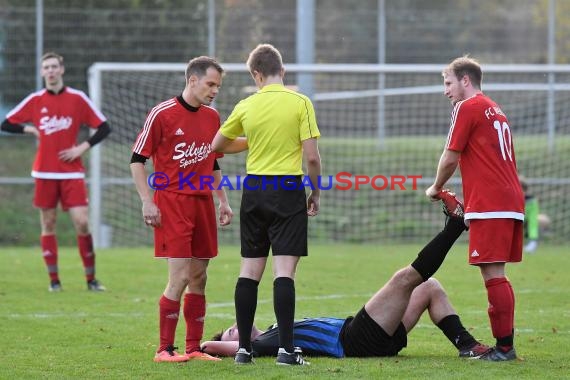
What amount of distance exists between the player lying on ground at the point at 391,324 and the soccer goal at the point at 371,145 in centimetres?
1119

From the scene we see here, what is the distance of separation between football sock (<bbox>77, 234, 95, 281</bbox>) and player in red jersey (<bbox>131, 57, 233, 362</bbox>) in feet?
14.7

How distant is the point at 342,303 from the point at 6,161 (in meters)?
11.7

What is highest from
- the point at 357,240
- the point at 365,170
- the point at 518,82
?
the point at 518,82

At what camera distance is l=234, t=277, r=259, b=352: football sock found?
6.87 meters

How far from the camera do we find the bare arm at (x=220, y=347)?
7207 millimetres

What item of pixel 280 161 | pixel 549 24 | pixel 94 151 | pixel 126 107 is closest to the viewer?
pixel 280 161

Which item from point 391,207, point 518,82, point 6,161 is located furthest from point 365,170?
point 6,161

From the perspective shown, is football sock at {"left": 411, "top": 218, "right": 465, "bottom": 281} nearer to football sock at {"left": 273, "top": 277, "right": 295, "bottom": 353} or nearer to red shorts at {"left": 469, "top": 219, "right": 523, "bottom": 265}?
red shorts at {"left": 469, "top": 219, "right": 523, "bottom": 265}

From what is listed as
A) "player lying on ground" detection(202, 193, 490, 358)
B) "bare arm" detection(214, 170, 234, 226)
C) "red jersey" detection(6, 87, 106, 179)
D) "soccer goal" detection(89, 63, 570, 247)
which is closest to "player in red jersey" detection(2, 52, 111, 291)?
"red jersey" detection(6, 87, 106, 179)

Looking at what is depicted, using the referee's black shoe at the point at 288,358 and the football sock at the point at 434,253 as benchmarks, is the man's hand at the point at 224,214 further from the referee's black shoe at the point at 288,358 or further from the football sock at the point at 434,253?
the football sock at the point at 434,253

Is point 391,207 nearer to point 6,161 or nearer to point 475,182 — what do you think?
point 6,161

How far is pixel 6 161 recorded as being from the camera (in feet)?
67.3

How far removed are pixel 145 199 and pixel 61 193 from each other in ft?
15.9

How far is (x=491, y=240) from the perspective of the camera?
6.98m
